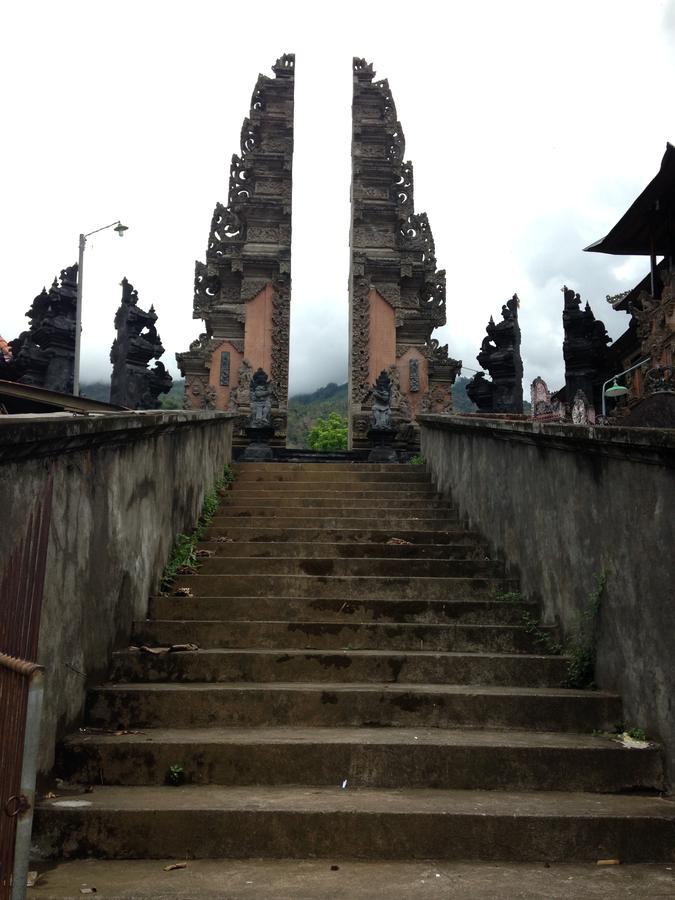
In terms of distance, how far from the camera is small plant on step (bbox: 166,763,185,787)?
3.63 meters

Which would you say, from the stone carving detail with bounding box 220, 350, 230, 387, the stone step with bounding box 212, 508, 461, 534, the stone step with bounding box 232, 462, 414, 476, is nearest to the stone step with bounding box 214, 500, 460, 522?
the stone step with bounding box 212, 508, 461, 534

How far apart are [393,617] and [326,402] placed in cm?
8879

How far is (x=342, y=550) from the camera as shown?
6672mm

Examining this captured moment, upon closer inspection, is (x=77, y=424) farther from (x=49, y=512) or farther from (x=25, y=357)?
(x=25, y=357)

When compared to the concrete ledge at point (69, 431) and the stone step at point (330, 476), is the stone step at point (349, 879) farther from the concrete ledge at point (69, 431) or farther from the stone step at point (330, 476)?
the stone step at point (330, 476)

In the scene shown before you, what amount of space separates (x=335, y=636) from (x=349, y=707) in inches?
34.0

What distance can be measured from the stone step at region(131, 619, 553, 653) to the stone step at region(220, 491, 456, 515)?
3.06 metres

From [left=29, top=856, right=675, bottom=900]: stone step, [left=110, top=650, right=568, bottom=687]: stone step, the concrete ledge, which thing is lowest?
[left=29, top=856, right=675, bottom=900]: stone step

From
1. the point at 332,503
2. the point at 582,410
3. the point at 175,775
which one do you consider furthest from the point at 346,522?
the point at 582,410

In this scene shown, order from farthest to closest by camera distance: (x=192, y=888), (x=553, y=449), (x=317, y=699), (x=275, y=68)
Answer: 1. (x=275, y=68)
2. (x=553, y=449)
3. (x=317, y=699)
4. (x=192, y=888)

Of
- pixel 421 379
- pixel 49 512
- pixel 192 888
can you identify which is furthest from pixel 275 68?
pixel 192 888

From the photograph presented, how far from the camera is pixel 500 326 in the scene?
17.0 metres

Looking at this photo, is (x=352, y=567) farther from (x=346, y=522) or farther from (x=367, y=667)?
(x=367, y=667)

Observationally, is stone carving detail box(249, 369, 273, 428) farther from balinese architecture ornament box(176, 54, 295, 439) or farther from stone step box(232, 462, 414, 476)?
stone step box(232, 462, 414, 476)
